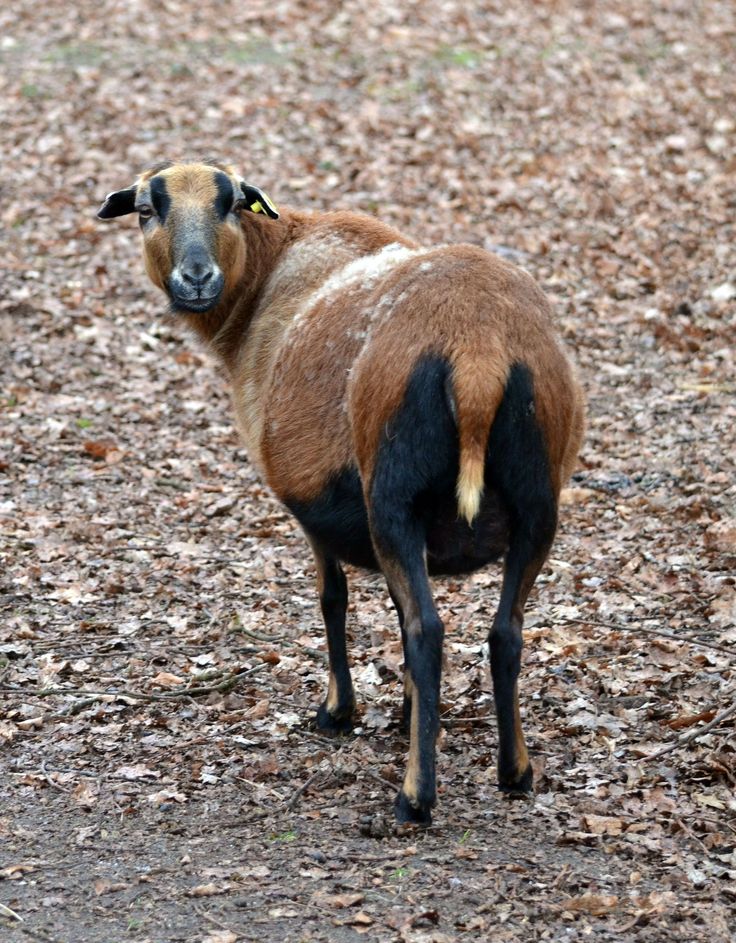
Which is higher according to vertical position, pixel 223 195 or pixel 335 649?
pixel 223 195

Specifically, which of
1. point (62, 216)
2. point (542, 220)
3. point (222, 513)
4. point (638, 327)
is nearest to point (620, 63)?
point (542, 220)

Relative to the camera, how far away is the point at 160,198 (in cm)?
646

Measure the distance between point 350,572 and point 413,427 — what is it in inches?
137

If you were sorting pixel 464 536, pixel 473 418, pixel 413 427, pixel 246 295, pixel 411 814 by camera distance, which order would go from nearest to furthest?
pixel 473 418
pixel 413 427
pixel 411 814
pixel 464 536
pixel 246 295

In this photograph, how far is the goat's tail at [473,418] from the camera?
14.9 ft

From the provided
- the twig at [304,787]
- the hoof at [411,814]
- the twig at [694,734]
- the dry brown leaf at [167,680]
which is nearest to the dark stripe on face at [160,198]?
the dry brown leaf at [167,680]

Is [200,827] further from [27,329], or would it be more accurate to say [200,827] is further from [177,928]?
[27,329]

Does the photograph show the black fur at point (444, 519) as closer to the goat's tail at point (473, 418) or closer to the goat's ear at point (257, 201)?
the goat's tail at point (473, 418)

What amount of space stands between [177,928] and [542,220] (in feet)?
33.1

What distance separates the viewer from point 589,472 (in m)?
8.94

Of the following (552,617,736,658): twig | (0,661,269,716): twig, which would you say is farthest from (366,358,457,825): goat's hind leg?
(552,617,736,658): twig

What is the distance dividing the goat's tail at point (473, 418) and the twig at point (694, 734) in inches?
63.6

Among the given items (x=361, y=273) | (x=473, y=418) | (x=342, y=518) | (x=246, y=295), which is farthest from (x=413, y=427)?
(x=246, y=295)

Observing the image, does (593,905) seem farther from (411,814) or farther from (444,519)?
(444,519)
